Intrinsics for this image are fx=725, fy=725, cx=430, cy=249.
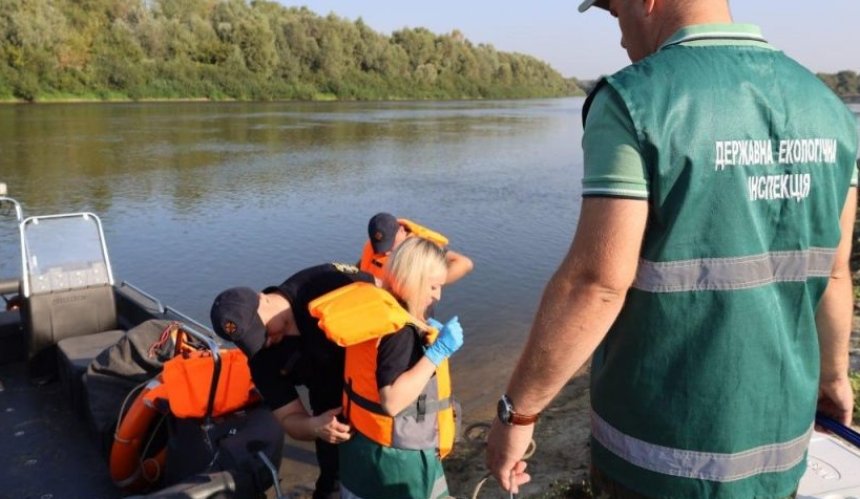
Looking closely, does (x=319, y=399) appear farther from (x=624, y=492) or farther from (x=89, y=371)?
(x=89, y=371)

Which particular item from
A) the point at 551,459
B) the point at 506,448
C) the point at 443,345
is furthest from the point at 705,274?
the point at 551,459

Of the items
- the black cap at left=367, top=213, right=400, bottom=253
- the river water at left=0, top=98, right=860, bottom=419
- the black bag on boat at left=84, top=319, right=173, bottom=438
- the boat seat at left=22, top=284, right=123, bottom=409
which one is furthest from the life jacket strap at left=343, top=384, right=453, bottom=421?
the river water at left=0, top=98, right=860, bottom=419

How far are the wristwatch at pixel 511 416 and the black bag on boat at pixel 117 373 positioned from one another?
2763mm

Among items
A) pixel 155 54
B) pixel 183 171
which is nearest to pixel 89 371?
pixel 183 171

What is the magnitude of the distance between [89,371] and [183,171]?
523 inches

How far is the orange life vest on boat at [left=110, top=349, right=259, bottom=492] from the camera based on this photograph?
3.02m

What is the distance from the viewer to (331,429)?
224cm

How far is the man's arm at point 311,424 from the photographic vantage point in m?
2.25

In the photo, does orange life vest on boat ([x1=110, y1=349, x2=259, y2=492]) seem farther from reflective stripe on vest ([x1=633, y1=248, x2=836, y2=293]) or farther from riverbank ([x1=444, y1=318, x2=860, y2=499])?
reflective stripe on vest ([x1=633, y1=248, x2=836, y2=293])

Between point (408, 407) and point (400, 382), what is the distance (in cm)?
13

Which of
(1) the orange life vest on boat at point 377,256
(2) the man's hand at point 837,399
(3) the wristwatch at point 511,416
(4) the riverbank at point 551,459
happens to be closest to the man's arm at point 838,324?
(2) the man's hand at point 837,399

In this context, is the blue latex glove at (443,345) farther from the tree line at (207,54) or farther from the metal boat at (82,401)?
the tree line at (207,54)

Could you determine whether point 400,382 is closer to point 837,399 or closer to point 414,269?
point 414,269

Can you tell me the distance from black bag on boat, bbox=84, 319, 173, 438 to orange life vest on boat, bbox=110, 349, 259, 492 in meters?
0.27
